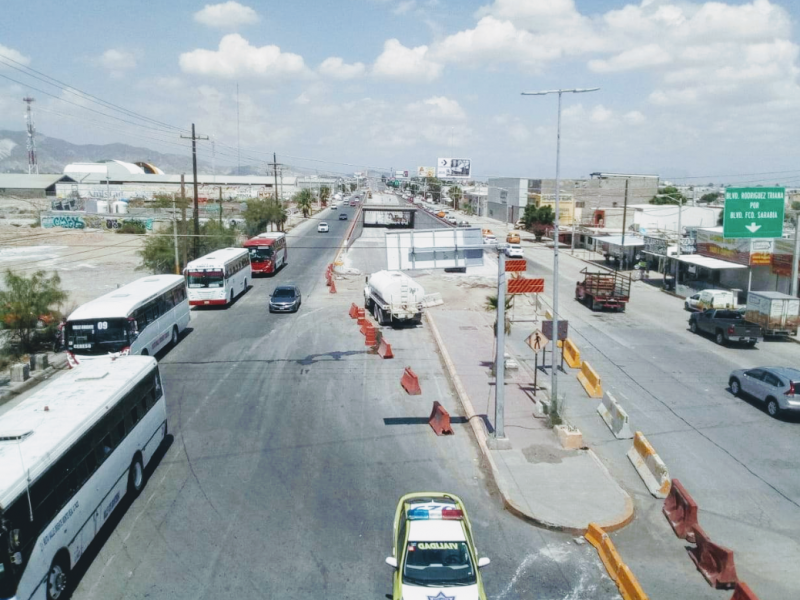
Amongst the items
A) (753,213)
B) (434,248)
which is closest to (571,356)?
(434,248)

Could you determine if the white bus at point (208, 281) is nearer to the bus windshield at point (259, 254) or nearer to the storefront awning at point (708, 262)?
the bus windshield at point (259, 254)

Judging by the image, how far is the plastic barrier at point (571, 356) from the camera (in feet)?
80.7

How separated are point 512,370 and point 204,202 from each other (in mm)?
111122

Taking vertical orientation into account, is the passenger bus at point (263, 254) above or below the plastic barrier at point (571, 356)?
above

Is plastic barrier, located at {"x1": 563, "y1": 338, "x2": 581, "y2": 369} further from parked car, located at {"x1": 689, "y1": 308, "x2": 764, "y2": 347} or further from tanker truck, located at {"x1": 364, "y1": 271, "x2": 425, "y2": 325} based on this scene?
parked car, located at {"x1": 689, "y1": 308, "x2": 764, "y2": 347}

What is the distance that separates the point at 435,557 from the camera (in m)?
9.70

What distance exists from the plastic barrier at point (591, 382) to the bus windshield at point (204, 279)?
19660 millimetres

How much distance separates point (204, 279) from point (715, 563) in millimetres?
28346

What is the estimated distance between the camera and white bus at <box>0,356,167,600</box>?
8.75 metres

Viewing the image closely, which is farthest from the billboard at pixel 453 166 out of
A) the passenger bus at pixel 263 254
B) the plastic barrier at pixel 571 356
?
the plastic barrier at pixel 571 356

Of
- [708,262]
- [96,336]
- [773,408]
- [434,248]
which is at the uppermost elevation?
[434,248]

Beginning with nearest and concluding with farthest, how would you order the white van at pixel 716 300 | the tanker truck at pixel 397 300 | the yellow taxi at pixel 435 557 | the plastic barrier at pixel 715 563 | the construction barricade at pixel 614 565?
the yellow taxi at pixel 435 557 < the construction barricade at pixel 614 565 < the plastic barrier at pixel 715 563 < the tanker truck at pixel 397 300 < the white van at pixel 716 300

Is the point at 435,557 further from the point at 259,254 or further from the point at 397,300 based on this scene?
the point at 259,254

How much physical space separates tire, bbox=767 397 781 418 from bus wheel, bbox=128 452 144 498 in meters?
17.1
